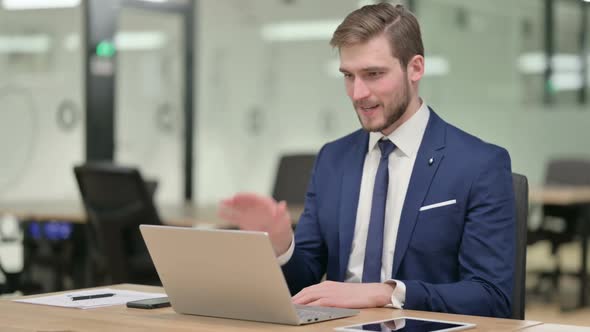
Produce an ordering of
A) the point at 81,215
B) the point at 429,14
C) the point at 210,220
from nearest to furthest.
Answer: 1. the point at 210,220
2. the point at 81,215
3. the point at 429,14

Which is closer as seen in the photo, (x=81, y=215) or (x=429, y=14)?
(x=81, y=215)

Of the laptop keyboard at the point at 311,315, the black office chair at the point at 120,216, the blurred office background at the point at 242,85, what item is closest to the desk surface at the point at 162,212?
the black office chair at the point at 120,216

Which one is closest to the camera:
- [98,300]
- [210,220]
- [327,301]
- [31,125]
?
[327,301]

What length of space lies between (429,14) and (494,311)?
18.1ft

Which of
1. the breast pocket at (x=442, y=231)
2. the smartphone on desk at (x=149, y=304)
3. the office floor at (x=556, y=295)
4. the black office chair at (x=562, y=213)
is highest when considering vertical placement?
the breast pocket at (x=442, y=231)

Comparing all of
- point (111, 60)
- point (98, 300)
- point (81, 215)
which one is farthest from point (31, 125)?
point (98, 300)

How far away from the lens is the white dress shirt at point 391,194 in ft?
8.88

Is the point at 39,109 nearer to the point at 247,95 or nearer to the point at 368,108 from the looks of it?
the point at 247,95

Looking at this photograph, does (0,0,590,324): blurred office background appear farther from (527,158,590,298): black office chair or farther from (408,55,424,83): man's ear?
(408,55,424,83): man's ear

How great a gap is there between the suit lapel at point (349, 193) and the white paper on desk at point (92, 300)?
462mm

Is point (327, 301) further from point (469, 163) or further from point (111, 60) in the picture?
point (111, 60)

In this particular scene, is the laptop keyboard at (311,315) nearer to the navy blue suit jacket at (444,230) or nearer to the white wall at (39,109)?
the navy blue suit jacket at (444,230)

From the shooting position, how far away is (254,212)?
7.79 feet

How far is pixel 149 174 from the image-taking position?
26.5 feet
